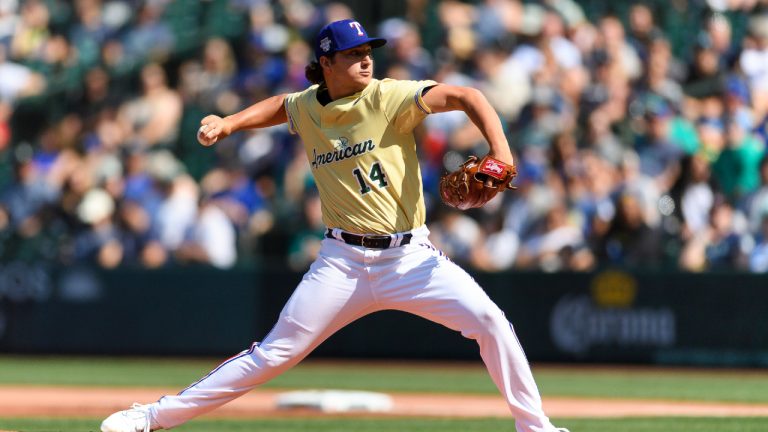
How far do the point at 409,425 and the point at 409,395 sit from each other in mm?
2567

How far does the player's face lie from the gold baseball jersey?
59mm

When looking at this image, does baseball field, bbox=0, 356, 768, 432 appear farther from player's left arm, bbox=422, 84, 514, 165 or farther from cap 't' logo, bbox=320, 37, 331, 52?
cap 't' logo, bbox=320, 37, 331, 52

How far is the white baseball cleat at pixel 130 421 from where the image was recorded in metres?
6.26

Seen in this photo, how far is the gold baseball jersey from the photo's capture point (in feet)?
20.4

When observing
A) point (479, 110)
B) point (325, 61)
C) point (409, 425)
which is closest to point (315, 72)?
point (325, 61)

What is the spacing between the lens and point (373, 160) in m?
6.24

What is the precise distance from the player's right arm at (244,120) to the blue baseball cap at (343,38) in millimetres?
437

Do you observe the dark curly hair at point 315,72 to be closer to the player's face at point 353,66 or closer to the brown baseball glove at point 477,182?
the player's face at point 353,66

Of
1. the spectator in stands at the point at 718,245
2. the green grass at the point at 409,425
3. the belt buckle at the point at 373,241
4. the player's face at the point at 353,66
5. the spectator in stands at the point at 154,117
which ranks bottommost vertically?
the green grass at the point at 409,425

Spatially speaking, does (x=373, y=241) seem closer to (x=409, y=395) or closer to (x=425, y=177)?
(x=409, y=395)

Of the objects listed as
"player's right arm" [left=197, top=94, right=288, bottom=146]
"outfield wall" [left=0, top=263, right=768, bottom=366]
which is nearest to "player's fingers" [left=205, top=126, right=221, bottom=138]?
"player's right arm" [left=197, top=94, right=288, bottom=146]

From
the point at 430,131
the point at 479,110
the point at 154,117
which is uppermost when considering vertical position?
the point at 154,117

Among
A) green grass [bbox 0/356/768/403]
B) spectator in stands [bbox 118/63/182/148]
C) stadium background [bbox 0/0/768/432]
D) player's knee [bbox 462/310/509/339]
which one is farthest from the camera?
spectator in stands [bbox 118/63/182/148]

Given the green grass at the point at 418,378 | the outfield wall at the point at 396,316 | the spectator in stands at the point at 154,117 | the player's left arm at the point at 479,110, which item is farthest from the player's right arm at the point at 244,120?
the spectator in stands at the point at 154,117
